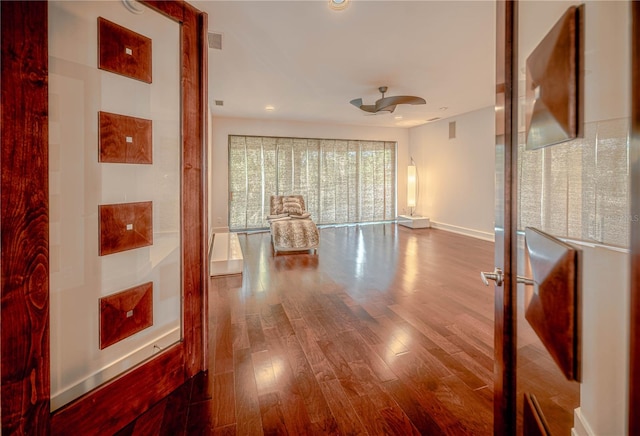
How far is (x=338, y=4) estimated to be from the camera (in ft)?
8.27

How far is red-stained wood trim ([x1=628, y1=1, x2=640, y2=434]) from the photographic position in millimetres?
505

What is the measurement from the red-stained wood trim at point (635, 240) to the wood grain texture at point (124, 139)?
176 centimetres

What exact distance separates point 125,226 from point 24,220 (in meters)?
0.42

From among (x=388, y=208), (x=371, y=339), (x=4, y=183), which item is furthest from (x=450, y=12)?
(x=388, y=208)

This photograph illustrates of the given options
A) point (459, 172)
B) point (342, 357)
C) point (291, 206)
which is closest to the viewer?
point (342, 357)

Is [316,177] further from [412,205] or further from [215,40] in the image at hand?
[215,40]

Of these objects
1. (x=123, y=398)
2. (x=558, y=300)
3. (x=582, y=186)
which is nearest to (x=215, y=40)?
(x=123, y=398)

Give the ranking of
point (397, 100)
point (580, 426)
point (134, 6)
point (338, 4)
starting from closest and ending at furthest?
point (580, 426)
point (134, 6)
point (338, 4)
point (397, 100)

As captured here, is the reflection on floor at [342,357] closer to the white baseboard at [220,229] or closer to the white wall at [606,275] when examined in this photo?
the white wall at [606,275]

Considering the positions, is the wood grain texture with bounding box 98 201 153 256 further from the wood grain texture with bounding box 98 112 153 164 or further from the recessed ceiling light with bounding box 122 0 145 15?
the recessed ceiling light with bounding box 122 0 145 15

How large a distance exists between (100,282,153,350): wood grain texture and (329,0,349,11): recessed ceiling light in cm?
245

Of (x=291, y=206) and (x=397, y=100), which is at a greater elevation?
(x=397, y=100)

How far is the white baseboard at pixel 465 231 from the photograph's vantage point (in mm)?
6180

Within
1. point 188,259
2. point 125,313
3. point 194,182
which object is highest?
point 194,182
